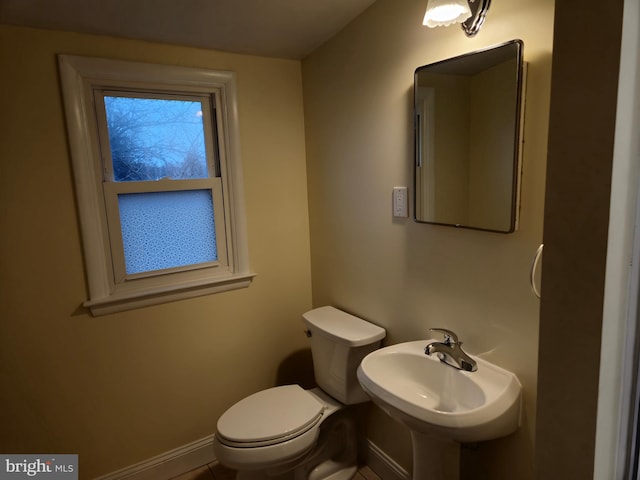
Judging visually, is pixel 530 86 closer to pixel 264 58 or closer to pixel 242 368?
pixel 264 58

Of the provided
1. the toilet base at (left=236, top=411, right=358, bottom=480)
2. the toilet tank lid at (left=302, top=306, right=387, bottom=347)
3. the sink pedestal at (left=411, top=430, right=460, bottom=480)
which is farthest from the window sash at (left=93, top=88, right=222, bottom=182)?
the sink pedestal at (left=411, top=430, right=460, bottom=480)

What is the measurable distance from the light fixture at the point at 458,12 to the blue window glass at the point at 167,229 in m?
1.27

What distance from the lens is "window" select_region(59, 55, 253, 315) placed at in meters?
1.67

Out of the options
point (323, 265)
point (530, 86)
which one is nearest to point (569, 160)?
point (530, 86)

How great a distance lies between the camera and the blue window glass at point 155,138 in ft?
5.75

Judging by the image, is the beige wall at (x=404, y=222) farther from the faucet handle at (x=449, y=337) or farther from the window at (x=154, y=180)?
the window at (x=154, y=180)

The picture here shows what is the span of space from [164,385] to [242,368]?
0.40m

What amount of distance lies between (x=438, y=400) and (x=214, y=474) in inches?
50.8

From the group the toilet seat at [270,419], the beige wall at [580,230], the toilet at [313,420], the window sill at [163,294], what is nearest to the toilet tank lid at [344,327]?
the toilet at [313,420]

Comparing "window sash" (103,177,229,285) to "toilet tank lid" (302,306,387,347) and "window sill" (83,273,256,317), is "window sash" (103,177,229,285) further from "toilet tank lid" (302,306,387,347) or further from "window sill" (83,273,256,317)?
"toilet tank lid" (302,306,387,347)

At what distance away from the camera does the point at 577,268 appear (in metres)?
0.67

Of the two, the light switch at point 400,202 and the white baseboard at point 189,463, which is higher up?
the light switch at point 400,202

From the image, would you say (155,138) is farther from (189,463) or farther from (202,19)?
(189,463)

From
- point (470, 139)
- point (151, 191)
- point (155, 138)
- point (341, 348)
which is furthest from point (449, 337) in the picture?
point (155, 138)
